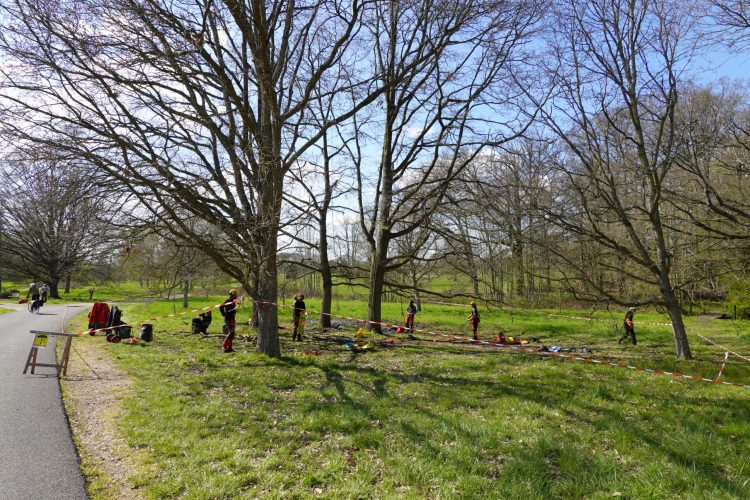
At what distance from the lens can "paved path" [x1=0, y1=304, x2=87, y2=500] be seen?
3.99m

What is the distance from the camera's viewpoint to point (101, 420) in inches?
232

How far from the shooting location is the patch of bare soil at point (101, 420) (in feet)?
14.0

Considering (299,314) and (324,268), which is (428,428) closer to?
(299,314)

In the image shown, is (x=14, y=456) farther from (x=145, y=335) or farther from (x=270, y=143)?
(x=145, y=335)

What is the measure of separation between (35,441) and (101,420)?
0.94m

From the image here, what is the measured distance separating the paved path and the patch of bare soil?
14cm

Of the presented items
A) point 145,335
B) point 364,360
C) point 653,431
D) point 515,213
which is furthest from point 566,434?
point 145,335

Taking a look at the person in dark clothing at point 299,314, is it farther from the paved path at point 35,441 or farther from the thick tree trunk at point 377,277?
the paved path at point 35,441

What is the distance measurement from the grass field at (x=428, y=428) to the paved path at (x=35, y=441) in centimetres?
53

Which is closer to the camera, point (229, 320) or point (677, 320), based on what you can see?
point (229, 320)

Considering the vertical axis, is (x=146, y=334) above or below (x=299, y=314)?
below

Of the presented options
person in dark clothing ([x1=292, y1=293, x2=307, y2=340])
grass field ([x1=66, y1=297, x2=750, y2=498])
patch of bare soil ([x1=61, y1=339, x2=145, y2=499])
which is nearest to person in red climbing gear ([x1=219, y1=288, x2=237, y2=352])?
grass field ([x1=66, y1=297, x2=750, y2=498])

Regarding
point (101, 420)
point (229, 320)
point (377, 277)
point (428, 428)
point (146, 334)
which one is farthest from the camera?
point (377, 277)

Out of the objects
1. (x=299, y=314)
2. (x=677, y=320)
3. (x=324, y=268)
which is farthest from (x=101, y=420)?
(x=677, y=320)
